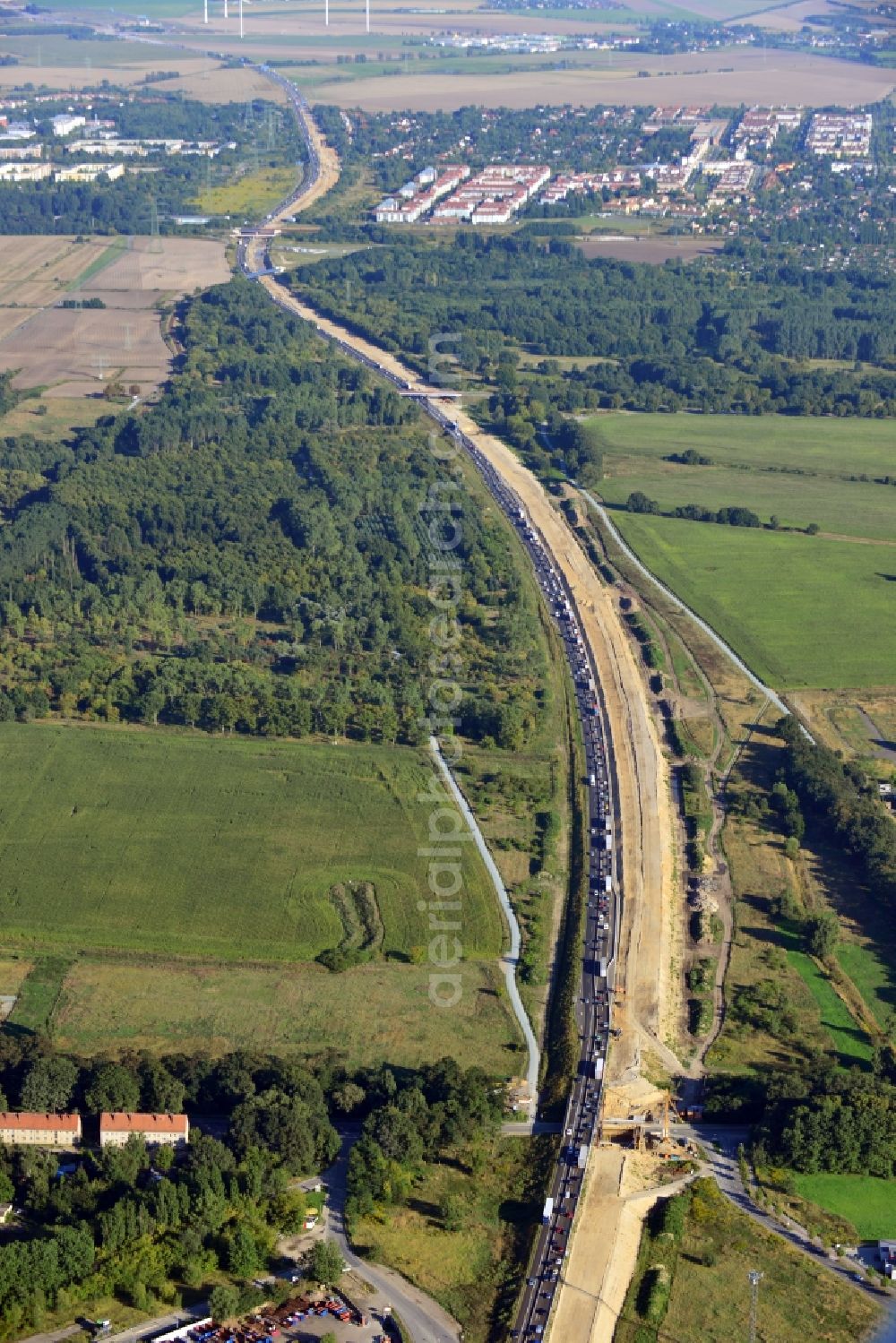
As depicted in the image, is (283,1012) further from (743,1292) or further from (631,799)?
(631,799)

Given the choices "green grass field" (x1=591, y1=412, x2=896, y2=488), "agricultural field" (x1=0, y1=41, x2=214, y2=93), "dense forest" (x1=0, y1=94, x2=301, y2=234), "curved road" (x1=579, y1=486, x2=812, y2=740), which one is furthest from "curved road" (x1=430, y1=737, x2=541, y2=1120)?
"agricultural field" (x1=0, y1=41, x2=214, y2=93)

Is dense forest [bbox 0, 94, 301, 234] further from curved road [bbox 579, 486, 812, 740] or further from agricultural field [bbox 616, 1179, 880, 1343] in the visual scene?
agricultural field [bbox 616, 1179, 880, 1343]

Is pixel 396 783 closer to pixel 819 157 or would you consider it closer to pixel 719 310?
pixel 719 310

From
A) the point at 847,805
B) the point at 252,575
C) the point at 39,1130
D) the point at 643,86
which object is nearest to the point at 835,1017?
the point at 847,805

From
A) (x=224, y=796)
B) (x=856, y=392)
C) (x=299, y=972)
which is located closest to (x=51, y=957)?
(x=299, y=972)

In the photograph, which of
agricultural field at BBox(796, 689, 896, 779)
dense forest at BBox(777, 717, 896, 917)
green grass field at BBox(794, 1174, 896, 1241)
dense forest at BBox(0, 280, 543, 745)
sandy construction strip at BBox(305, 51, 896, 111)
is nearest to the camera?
green grass field at BBox(794, 1174, 896, 1241)

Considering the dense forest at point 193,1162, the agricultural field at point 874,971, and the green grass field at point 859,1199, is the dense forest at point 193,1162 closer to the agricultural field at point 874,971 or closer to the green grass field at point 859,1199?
the green grass field at point 859,1199

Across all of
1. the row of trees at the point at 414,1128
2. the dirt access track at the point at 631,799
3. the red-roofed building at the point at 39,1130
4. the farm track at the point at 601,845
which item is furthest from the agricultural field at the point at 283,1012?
the red-roofed building at the point at 39,1130
